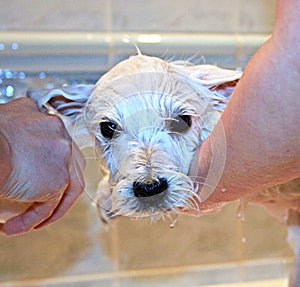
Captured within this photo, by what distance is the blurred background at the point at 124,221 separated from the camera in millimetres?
846

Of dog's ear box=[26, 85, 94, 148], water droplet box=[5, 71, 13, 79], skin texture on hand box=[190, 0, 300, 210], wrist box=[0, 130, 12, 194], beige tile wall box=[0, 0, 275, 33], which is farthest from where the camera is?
beige tile wall box=[0, 0, 275, 33]

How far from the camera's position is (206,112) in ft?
2.05

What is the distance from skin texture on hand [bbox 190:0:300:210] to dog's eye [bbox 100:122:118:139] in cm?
11

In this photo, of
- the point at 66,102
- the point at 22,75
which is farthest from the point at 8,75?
the point at 66,102

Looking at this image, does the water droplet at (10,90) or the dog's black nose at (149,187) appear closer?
the dog's black nose at (149,187)

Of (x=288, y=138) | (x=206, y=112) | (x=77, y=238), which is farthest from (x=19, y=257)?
(x=288, y=138)

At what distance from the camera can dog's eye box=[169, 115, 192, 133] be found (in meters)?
0.59

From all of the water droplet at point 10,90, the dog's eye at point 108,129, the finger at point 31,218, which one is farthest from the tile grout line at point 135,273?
the dog's eye at point 108,129

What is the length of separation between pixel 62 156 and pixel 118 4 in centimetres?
45

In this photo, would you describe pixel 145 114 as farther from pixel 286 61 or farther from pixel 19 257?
pixel 19 257

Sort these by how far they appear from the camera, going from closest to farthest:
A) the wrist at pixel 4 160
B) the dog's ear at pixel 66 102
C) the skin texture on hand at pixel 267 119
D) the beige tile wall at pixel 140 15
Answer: the skin texture on hand at pixel 267 119
the wrist at pixel 4 160
the dog's ear at pixel 66 102
the beige tile wall at pixel 140 15

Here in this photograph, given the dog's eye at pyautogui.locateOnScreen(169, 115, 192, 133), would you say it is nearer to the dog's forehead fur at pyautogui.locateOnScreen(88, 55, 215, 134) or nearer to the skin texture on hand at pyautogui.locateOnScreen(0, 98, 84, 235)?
the dog's forehead fur at pyautogui.locateOnScreen(88, 55, 215, 134)

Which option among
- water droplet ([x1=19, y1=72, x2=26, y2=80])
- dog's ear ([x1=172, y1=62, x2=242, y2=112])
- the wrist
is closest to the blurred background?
water droplet ([x1=19, y1=72, x2=26, y2=80])

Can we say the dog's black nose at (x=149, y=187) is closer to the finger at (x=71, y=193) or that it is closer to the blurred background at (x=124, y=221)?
the finger at (x=71, y=193)
